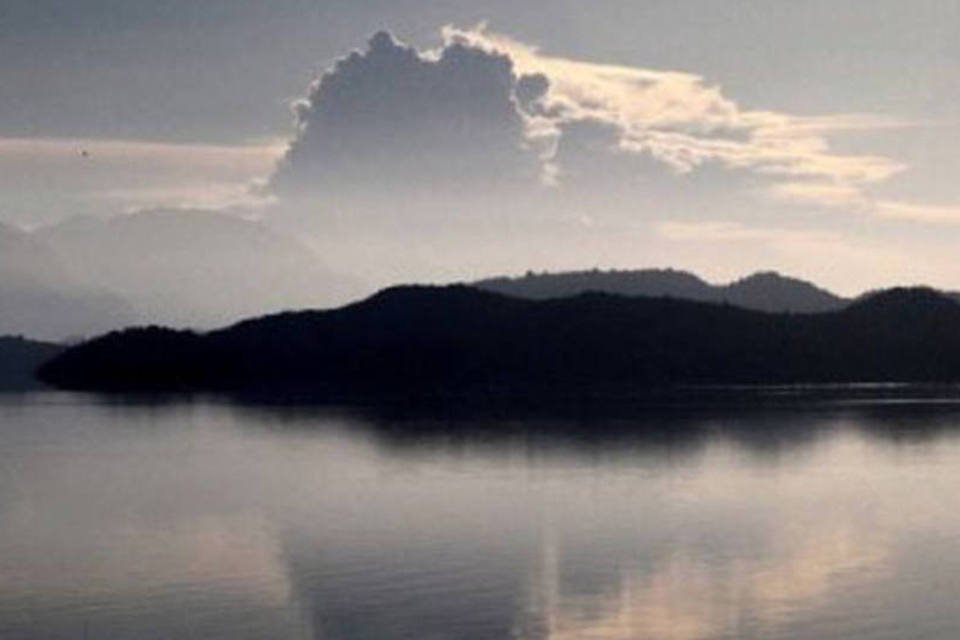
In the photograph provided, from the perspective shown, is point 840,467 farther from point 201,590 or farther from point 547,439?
point 201,590

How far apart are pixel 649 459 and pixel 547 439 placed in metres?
37.8

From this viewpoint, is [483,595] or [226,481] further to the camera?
[226,481]

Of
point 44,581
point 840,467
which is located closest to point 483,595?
point 44,581

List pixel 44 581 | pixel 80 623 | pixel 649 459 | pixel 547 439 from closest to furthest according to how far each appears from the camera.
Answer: pixel 80 623 < pixel 44 581 < pixel 649 459 < pixel 547 439

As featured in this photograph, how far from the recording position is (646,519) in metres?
107

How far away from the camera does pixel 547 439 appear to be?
198250 mm

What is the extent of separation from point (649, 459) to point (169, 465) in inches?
2104

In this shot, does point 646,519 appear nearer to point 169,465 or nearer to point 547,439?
point 169,465

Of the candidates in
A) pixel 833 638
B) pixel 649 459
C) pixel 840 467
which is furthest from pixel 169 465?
pixel 833 638

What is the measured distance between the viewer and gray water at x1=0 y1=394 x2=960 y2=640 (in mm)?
67062

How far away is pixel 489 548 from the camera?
304ft

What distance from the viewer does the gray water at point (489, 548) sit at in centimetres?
6706

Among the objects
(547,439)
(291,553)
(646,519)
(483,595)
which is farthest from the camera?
(547,439)

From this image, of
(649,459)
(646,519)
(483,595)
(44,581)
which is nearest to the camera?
(483,595)
